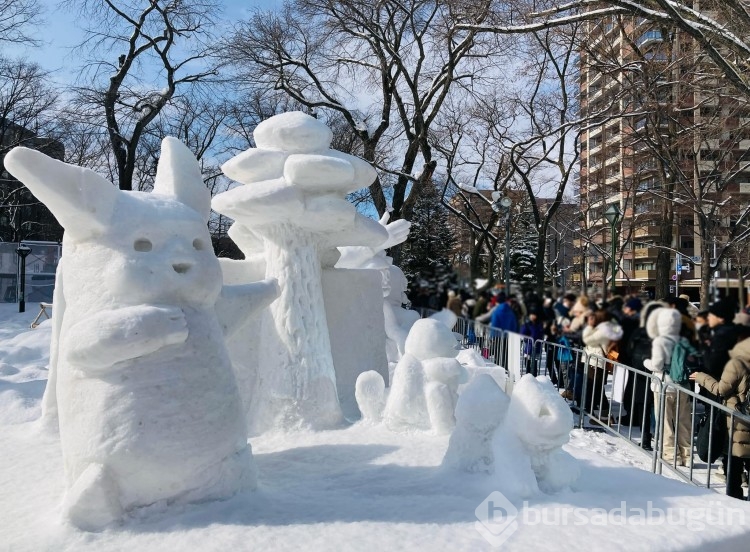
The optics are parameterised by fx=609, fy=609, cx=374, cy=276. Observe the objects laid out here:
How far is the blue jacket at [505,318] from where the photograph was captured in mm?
1808

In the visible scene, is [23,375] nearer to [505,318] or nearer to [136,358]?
[136,358]

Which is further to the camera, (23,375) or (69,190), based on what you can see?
(23,375)

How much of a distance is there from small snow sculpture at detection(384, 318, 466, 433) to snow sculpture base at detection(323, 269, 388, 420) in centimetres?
100

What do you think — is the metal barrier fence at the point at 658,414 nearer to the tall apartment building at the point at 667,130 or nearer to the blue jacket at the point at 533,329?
the blue jacket at the point at 533,329

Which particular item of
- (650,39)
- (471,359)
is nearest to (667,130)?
(650,39)

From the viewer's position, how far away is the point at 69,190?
282cm

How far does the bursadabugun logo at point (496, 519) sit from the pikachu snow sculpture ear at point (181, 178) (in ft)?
6.73

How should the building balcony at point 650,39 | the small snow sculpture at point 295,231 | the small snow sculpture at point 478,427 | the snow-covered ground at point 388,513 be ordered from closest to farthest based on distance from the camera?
the snow-covered ground at point 388,513, the small snow sculpture at point 478,427, the small snow sculpture at point 295,231, the building balcony at point 650,39

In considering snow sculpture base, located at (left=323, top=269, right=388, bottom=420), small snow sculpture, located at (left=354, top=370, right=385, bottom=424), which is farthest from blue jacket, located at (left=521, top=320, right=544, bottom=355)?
snow sculpture base, located at (left=323, top=269, right=388, bottom=420)

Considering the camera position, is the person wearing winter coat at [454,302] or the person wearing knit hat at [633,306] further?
the person wearing winter coat at [454,302]

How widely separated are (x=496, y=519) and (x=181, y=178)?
233 cm

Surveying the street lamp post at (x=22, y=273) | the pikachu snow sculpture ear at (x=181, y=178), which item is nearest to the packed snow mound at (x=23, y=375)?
the pikachu snow sculpture ear at (x=181, y=178)

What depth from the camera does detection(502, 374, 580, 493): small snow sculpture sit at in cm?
298

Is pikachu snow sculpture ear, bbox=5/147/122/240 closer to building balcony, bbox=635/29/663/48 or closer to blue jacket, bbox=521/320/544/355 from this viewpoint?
blue jacket, bbox=521/320/544/355
